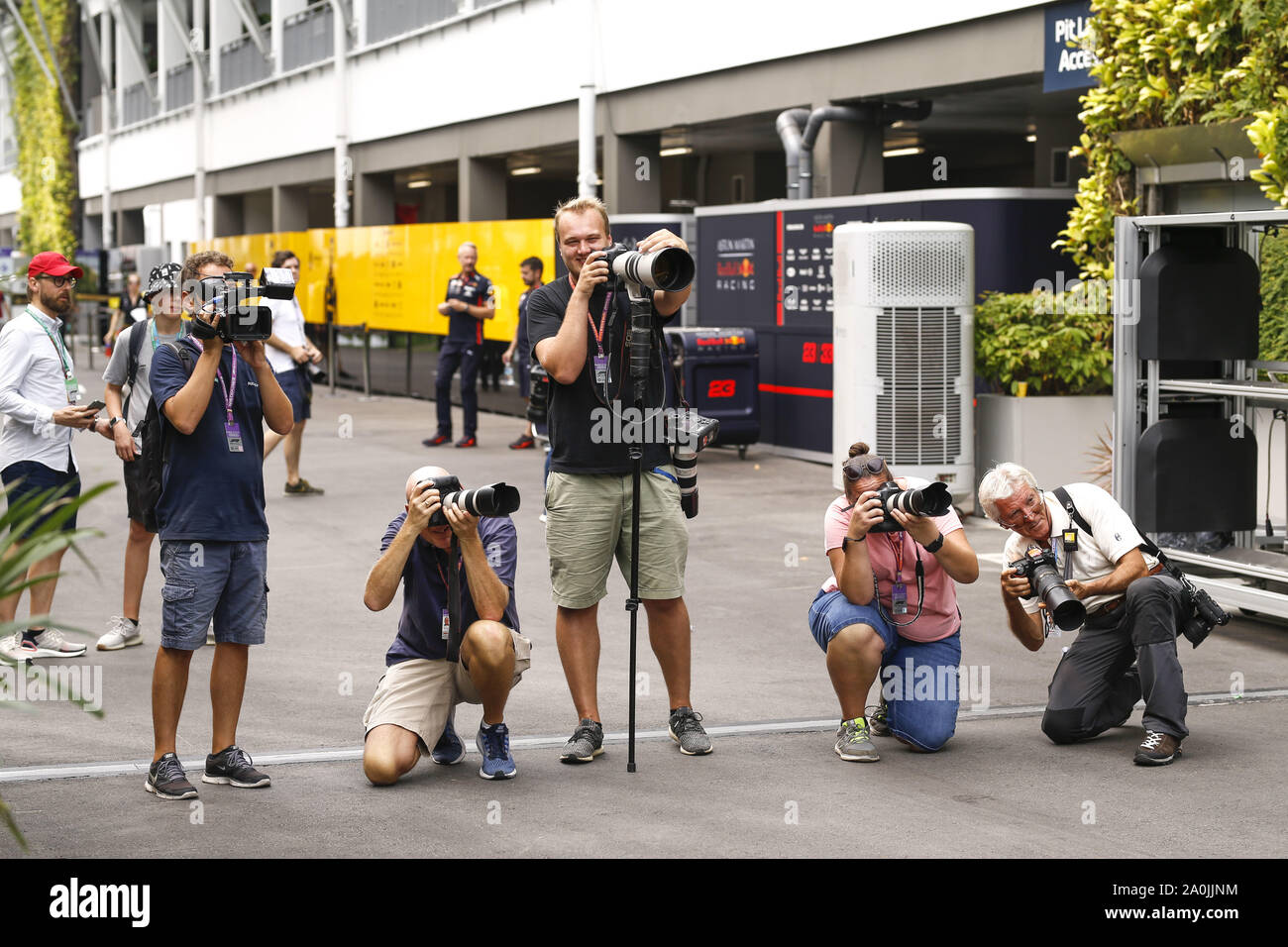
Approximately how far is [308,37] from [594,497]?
29.0 m

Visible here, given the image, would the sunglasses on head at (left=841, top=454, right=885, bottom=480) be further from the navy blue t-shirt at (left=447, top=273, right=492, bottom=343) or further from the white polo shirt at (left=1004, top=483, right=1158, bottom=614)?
the navy blue t-shirt at (left=447, top=273, right=492, bottom=343)

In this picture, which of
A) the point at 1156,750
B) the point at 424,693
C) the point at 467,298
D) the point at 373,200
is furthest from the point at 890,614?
the point at 373,200

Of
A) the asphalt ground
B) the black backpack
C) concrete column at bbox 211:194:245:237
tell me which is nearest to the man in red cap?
the asphalt ground

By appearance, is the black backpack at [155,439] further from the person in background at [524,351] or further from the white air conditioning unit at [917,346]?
the person in background at [524,351]

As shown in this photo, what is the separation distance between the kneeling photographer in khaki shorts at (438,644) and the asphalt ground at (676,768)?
148mm

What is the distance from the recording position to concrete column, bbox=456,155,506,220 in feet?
87.8

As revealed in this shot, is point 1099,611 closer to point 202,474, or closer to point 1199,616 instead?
point 1199,616

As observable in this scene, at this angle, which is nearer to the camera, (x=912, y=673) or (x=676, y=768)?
(x=676, y=768)

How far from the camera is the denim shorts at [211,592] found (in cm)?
583

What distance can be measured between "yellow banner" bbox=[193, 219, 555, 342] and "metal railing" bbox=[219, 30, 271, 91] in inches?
260

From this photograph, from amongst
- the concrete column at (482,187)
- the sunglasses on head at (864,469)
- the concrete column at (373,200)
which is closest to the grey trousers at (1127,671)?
the sunglasses on head at (864,469)

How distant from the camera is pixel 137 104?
48.8 metres

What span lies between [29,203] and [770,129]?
39.5 metres

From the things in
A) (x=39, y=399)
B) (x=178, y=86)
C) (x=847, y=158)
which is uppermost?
(x=178, y=86)
